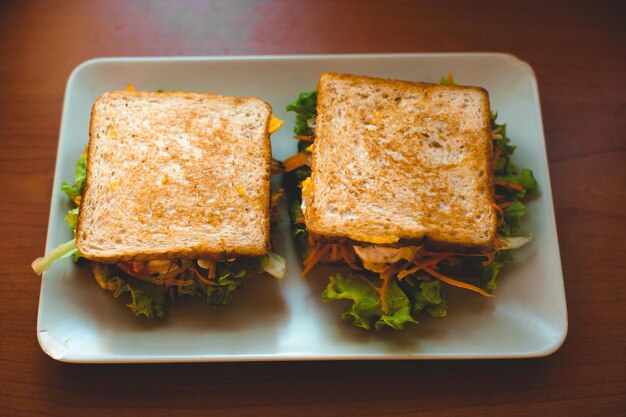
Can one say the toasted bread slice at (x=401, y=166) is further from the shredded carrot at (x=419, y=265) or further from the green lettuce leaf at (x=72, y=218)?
the green lettuce leaf at (x=72, y=218)

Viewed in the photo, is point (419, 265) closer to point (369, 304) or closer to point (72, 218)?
point (369, 304)

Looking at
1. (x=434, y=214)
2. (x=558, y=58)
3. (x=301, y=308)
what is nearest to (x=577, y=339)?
(x=434, y=214)

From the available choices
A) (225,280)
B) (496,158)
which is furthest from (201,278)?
(496,158)


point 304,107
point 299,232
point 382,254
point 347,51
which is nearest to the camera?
point 382,254

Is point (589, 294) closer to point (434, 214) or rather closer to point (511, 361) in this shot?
point (511, 361)

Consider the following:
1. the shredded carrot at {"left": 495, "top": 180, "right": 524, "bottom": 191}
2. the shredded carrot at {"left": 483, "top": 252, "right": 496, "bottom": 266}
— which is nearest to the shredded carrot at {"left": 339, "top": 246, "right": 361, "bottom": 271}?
the shredded carrot at {"left": 483, "top": 252, "right": 496, "bottom": 266}

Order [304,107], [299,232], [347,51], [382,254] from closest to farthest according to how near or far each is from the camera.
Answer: [382,254] → [299,232] → [304,107] → [347,51]
